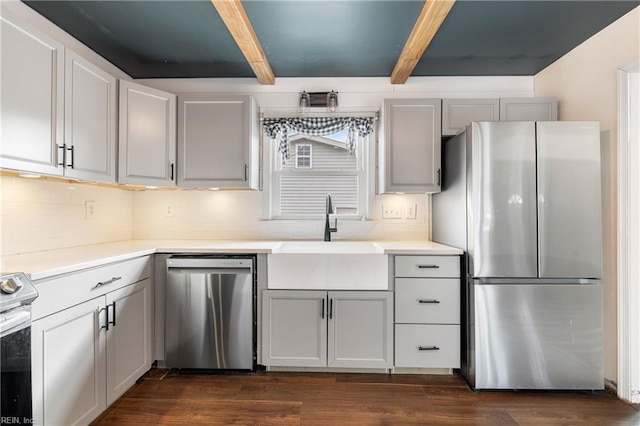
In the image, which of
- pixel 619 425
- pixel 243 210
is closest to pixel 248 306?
pixel 243 210

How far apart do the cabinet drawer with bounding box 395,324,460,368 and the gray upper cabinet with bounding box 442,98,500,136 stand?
1478 millimetres

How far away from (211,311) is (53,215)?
118 cm

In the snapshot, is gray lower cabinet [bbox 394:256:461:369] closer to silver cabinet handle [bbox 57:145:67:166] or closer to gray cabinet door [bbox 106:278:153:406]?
gray cabinet door [bbox 106:278:153:406]

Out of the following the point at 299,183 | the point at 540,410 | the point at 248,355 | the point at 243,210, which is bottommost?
the point at 540,410

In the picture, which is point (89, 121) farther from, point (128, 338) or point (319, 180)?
point (319, 180)

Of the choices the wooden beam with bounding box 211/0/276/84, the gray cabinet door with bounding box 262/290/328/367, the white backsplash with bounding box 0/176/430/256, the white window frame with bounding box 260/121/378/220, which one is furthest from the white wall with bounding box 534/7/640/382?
the wooden beam with bounding box 211/0/276/84

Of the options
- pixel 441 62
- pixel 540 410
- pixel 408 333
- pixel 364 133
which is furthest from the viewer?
pixel 364 133

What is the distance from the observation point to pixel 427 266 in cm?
223

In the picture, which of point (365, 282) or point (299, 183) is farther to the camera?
point (299, 183)

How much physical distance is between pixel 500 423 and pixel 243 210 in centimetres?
235

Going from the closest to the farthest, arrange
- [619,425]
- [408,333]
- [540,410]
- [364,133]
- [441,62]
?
[619,425] < [540,410] < [408,333] < [441,62] < [364,133]

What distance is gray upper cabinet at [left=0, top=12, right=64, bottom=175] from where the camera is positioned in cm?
147

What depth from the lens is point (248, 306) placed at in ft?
7.31

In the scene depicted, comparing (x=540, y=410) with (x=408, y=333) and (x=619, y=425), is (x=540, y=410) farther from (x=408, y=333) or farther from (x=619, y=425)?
(x=408, y=333)
